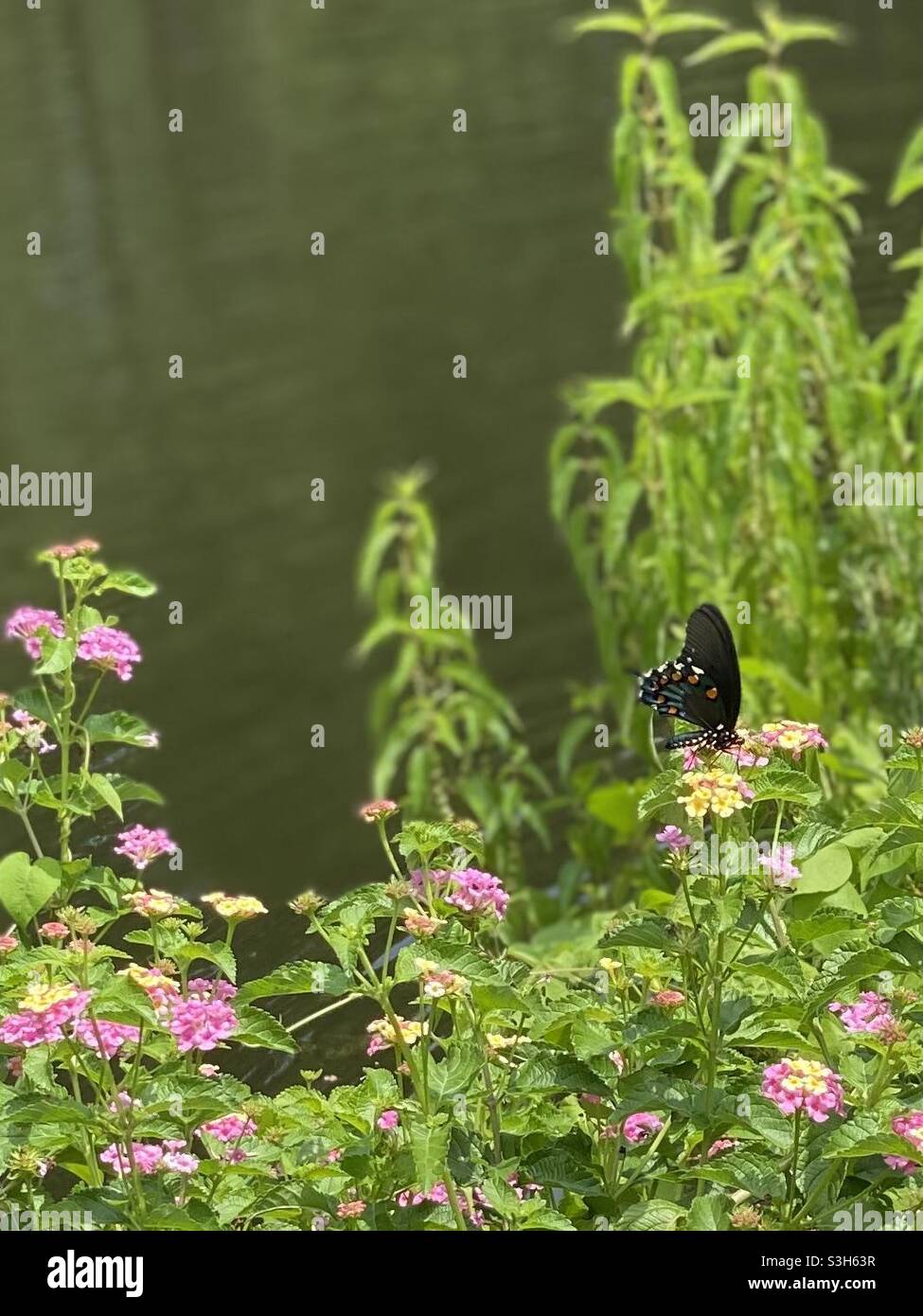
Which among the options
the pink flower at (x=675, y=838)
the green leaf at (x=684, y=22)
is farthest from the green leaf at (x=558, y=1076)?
the green leaf at (x=684, y=22)

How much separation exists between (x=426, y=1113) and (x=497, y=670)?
5.02m

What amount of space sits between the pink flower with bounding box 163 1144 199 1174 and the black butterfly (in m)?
0.75

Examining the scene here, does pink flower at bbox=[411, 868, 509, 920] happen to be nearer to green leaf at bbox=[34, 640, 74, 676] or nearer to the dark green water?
green leaf at bbox=[34, 640, 74, 676]

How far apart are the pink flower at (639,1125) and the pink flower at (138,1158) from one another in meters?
0.55

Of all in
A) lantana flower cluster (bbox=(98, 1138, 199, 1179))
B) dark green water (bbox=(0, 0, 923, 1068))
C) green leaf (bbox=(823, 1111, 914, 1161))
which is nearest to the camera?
green leaf (bbox=(823, 1111, 914, 1161))

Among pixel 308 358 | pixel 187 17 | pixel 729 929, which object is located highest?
pixel 187 17

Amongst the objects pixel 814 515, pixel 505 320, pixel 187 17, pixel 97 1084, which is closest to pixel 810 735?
pixel 97 1084

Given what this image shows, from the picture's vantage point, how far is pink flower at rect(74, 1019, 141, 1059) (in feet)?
6.86

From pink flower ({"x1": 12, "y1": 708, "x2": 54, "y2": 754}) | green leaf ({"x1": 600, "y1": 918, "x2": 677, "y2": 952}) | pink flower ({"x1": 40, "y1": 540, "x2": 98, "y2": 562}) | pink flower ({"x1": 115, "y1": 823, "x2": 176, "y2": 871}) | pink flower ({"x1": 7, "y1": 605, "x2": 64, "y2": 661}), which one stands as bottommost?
green leaf ({"x1": 600, "y1": 918, "x2": 677, "y2": 952})

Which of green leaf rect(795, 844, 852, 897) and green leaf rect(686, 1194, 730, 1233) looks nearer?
green leaf rect(686, 1194, 730, 1233)

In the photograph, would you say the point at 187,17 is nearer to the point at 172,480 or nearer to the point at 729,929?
the point at 172,480

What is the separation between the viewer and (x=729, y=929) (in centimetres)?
213

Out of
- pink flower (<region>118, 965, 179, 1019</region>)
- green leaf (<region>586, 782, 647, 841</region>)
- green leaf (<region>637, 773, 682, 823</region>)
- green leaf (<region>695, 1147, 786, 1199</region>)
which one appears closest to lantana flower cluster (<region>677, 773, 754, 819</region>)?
green leaf (<region>637, 773, 682, 823</region>)

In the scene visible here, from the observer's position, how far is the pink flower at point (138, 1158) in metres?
2.12
